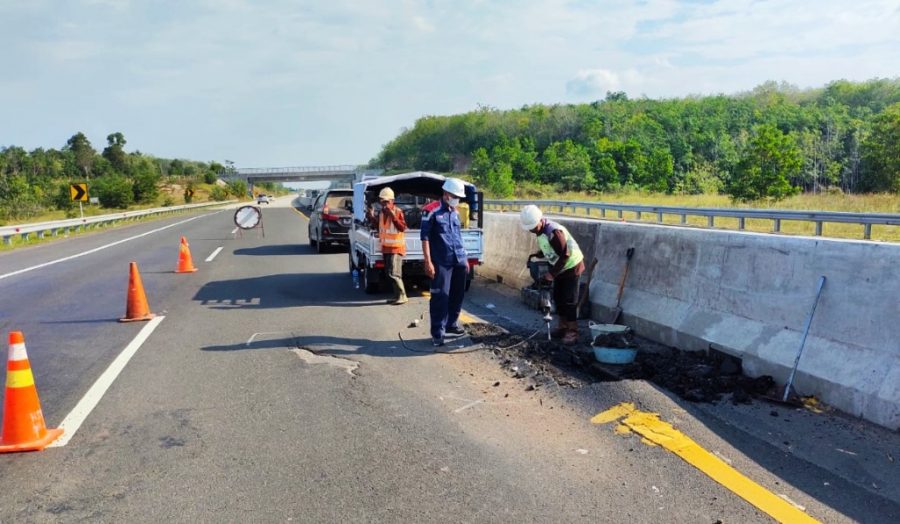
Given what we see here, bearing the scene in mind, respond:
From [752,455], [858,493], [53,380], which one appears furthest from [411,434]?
[53,380]

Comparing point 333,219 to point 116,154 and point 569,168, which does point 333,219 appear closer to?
point 569,168

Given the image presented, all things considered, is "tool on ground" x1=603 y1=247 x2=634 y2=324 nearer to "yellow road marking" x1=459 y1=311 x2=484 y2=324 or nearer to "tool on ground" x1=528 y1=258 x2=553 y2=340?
"tool on ground" x1=528 y1=258 x2=553 y2=340

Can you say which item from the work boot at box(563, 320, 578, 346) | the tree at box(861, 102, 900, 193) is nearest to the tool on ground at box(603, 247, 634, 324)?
the work boot at box(563, 320, 578, 346)

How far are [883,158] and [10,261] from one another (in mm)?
56896

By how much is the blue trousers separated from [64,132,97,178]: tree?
392 feet

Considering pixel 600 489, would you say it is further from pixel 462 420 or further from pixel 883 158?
pixel 883 158

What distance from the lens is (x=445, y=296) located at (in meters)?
7.62

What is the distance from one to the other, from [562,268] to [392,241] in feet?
12.4

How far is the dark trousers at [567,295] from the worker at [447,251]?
46.1 inches

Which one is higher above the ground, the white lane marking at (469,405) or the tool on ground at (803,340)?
the tool on ground at (803,340)

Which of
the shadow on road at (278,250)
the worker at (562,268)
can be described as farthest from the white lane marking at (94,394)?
the shadow on road at (278,250)

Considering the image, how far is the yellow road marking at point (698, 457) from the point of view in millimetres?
3539

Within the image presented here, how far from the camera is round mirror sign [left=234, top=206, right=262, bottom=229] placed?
2273 centimetres

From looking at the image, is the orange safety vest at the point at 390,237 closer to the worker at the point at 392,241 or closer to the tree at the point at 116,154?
the worker at the point at 392,241
